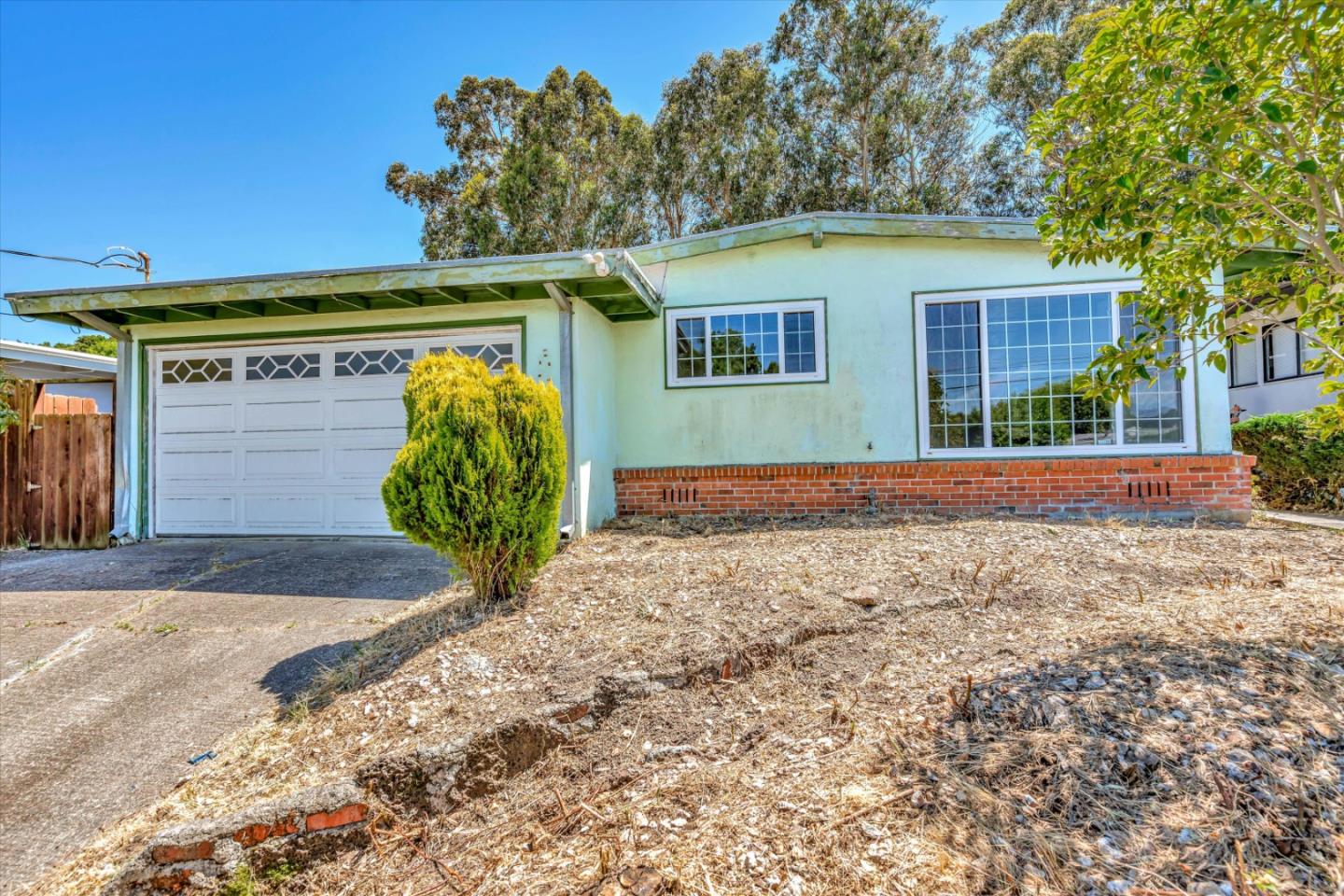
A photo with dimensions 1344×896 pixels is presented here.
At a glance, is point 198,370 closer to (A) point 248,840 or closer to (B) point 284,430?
(B) point 284,430

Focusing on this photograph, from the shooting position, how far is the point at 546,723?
9.09 ft

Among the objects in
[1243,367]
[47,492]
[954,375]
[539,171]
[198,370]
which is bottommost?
[47,492]

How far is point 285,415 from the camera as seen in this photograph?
23.6 ft

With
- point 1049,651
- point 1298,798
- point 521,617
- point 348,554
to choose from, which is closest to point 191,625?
point 348,554

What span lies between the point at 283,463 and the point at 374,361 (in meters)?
1.59

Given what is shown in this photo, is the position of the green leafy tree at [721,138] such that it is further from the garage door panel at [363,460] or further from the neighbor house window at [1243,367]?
the garage door panel at [363,460]

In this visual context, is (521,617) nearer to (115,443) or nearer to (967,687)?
(967,687)

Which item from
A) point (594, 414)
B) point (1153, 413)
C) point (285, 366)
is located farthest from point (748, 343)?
point (285, 366)

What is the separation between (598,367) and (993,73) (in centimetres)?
1514

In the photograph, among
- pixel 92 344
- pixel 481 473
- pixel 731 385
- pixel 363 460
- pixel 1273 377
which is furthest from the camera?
pixel 92 344

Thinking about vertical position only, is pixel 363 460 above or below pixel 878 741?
above

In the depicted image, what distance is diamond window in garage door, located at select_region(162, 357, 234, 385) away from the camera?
738cm

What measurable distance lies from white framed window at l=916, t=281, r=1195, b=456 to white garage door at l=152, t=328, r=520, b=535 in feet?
16.3

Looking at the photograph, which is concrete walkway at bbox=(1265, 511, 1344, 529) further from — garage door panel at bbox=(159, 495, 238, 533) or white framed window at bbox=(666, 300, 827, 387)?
garage door panel at bbox=(159, 495, 238, 533)
